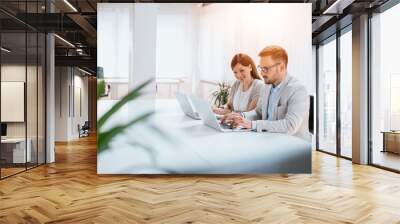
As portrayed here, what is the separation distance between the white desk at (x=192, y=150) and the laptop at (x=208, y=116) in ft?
0.28

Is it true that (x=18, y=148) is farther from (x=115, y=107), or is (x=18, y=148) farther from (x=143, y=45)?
(x=143, y=45)

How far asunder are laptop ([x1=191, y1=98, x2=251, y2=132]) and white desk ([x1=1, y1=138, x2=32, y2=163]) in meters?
3.11

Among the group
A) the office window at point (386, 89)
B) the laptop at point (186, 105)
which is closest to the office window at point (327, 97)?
the office window at point (386, 89)

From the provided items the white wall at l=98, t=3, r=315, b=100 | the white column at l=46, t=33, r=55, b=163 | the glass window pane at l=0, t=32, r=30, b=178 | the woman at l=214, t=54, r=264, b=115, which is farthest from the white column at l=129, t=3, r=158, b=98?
the white column at l=46, t=33, r=55, b=163

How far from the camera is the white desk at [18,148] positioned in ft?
20.7

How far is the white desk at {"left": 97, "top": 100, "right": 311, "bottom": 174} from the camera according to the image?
249 inches

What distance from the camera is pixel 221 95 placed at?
20.9ft

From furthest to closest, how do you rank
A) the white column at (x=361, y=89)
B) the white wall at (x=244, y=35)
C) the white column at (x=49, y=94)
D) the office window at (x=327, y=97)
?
1. the office window at (x=327, y=97)
2. the white column at (x=49, y=94)
3. the white column at (x=361, y=89)
4. the white wall at (x=244, y=35)

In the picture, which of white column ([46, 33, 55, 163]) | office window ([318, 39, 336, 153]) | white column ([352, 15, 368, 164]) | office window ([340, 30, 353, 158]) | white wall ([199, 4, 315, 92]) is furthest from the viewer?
office window ([318, 39, 336, 153])

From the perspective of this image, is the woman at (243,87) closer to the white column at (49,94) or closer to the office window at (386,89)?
the office window at (386,89)

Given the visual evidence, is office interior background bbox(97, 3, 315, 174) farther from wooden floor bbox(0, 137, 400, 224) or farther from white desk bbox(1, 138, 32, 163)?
white desk bbox(1, 138, 32, 163)

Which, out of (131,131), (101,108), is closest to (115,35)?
(101,108)

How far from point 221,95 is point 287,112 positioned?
1120 millimetres

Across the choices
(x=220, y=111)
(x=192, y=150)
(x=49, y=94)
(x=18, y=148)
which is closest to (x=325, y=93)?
(x=220, y=111)
